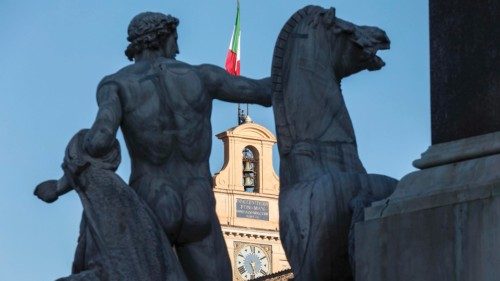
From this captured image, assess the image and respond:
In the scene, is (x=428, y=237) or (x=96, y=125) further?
(x=96, y=125)

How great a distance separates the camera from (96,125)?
1323cm

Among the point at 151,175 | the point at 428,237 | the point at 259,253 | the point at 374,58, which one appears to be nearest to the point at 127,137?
the point at 151,175

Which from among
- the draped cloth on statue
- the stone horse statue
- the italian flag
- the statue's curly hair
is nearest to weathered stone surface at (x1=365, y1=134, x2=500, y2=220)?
the stone horse statue

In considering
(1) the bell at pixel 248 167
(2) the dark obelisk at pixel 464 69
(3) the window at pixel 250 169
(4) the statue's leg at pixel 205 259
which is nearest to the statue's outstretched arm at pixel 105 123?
(4) the statue's leg at pixel 205 259

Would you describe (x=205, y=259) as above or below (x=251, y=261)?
below

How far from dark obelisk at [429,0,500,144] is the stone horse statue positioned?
0.76 metres

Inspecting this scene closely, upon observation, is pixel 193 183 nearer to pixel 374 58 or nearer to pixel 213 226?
pixel 213 226

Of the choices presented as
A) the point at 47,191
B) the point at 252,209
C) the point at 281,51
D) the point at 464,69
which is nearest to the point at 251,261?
the point at 252,209

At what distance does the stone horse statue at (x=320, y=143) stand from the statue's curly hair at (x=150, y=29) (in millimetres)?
689

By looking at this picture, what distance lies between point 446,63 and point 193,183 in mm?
1889

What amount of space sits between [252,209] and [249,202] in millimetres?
338

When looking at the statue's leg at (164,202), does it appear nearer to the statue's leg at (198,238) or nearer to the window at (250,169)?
the statue's leg at (198,238)

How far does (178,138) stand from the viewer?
13609 millimetres

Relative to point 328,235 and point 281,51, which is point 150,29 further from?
point 328,235
